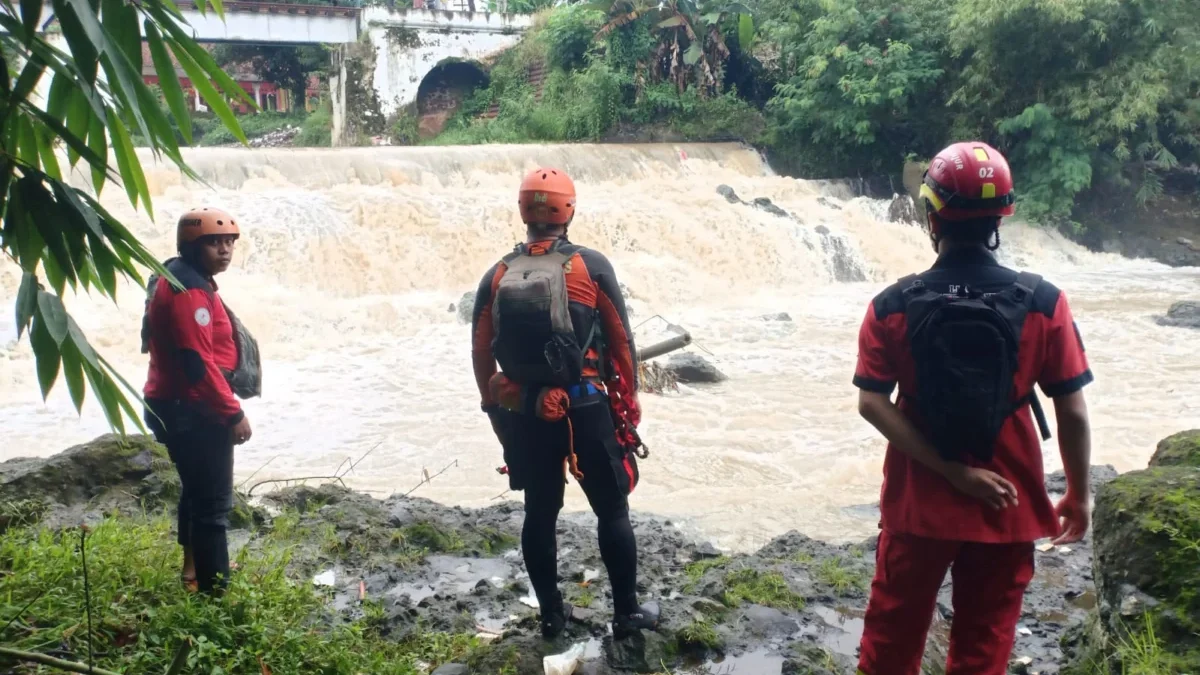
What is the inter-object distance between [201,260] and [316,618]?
1192 mm

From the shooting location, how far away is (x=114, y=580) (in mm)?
3064

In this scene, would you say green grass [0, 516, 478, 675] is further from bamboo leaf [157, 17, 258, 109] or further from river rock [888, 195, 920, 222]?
river rock [888, 195, 920, 222]

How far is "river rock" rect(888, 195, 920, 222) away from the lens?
56.7 feet

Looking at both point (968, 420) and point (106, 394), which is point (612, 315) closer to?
point (968, 420)

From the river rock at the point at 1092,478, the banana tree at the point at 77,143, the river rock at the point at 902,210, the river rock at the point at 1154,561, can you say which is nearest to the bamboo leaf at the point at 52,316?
the banana tree at the point at 77,143

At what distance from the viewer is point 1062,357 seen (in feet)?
6.82

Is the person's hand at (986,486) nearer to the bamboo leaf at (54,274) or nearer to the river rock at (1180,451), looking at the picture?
the river rock at (1180,451)

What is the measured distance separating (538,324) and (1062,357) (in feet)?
4.43

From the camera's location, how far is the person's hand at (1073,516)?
7.02 ft

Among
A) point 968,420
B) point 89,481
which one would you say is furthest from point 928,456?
point 89,481

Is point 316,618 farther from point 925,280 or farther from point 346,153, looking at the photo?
point 346,153

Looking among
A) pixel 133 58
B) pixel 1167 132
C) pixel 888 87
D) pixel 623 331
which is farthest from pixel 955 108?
pixel 133 58

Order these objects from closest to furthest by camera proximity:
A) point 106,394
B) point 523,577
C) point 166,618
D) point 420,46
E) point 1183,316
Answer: point 106,394 → point 166,618 → point 523,577 → point 1183,316 → point 420,46

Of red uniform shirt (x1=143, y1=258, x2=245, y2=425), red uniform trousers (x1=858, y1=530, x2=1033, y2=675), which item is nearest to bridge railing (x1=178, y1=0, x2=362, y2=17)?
red uniform shirt (x1=143, y1=258, x2=245, y2=425)
